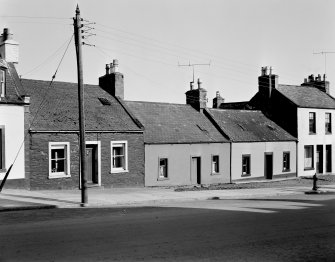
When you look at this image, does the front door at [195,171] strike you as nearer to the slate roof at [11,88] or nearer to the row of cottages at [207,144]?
the row of cottages at [207,144]

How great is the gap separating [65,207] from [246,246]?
9.49 meters

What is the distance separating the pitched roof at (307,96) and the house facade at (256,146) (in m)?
3.00

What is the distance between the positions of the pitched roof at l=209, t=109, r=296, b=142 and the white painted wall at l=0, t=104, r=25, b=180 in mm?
16894

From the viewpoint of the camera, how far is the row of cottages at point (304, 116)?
38594 mm

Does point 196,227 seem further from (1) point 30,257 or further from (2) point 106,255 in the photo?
(1) point 30,257

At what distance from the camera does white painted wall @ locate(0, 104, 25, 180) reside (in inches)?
839

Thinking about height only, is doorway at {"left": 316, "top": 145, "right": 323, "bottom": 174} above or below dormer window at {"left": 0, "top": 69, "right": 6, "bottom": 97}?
below

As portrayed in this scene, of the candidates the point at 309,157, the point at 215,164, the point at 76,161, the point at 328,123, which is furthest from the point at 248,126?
the point at 76,161

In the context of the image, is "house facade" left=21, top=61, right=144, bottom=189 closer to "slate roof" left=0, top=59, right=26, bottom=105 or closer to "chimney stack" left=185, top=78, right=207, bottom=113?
"slate roof" left=0, top=59, right=26, bottom=105

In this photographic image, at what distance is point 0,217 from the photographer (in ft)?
47.2

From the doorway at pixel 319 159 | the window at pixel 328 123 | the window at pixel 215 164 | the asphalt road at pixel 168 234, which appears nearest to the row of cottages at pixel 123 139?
the window at pixel 215 164

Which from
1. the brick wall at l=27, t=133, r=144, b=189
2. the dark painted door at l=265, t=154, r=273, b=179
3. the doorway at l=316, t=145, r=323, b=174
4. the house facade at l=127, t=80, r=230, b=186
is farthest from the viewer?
the doorway at l=316, t=145, r=323, b=174

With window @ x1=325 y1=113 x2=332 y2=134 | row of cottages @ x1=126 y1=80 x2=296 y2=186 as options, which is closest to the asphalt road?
row of cottages @ x1=126 y1=80 x2=296 y2=186

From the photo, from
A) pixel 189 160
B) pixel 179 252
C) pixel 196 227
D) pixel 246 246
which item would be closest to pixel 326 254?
pixel 246 246
